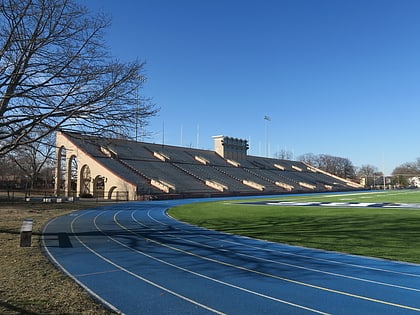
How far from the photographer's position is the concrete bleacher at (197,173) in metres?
51.8

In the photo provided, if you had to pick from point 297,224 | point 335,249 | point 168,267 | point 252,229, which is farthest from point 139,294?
point 297,224

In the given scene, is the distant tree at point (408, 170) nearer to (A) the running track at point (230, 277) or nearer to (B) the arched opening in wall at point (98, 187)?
(B) the arched opening in wall at point (98, 187)

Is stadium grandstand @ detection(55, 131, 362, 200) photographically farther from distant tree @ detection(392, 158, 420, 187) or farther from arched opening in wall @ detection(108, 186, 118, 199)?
distant tree @ detection(392, 158, 420, 187)

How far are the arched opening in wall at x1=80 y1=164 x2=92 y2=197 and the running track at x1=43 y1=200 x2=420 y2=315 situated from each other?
39197 millimetres

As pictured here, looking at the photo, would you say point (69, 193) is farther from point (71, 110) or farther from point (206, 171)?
point (71, 110)

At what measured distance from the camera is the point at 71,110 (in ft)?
37.3

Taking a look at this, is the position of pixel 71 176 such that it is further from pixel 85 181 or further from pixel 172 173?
pixel 172 173

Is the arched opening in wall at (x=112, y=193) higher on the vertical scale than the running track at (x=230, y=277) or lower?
higher

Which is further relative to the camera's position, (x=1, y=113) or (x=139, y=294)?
(x=1, y=113)

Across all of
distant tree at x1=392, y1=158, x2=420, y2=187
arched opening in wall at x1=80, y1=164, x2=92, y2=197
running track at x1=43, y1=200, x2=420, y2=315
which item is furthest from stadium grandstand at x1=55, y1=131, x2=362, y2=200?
distant tree at x1=392, y1=158, x2=420, y2=187

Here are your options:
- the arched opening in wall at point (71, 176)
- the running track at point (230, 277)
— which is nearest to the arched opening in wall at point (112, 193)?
the arched opening in wall at point (71, 176)

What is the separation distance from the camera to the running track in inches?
263

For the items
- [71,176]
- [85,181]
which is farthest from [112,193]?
[71,176]

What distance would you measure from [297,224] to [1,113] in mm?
14735
